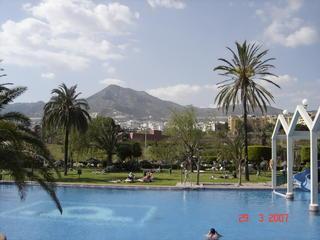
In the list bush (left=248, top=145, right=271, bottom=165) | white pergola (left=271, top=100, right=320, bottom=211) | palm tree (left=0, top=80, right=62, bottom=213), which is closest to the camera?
palm tree (left=0, top=80, right=62, bottom=213)

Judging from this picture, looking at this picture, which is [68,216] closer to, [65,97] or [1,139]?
[1,139]

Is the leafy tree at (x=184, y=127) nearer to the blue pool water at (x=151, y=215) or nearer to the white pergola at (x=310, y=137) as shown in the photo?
the white pergola at (x=310, y=137)

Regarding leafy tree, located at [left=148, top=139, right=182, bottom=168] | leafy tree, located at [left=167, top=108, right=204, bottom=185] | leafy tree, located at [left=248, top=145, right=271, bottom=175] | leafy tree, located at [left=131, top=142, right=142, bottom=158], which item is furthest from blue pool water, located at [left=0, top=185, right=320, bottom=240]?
leafy tree, located at [left=131, top=142, right=142, bottom=158]

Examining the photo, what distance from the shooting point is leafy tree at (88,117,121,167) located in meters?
57.0

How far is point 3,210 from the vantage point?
75.5 feet

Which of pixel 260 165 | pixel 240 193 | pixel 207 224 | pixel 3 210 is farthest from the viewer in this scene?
pixel 260 165

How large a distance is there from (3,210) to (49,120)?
21.8 metres

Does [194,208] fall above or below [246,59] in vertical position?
below

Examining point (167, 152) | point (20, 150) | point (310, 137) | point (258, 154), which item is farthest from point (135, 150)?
point (20, 150)

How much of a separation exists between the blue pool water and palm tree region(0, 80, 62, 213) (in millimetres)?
4226

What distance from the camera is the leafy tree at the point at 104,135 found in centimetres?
5700

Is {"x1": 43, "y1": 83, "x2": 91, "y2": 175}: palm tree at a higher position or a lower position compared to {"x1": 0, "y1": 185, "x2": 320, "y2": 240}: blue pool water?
higher

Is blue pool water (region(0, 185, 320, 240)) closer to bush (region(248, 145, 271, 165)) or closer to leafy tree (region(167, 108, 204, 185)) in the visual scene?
bush (region(248, 145, 271, 165))

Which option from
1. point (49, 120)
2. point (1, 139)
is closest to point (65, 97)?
point (49, 120)
